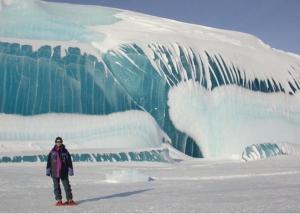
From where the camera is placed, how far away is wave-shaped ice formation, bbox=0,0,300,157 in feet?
102

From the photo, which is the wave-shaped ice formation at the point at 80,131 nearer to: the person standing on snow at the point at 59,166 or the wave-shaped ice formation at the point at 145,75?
the wave-shaped ice formation at the point at 145,75

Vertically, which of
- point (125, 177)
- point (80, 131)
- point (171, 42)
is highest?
point (171, 42)

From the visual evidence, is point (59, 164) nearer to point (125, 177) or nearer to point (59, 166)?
point (59, 166)

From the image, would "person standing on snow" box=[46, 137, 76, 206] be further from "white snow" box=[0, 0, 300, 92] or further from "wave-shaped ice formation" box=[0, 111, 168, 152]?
"white snow" box=[0, 0, 300, 92]

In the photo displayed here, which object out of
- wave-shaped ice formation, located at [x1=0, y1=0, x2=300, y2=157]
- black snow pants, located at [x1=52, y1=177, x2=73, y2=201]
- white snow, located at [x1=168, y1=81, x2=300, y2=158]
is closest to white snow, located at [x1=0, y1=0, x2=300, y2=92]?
wave-shaped ice formation, located at [x1=0, y1=0, x2=300, y2=157]

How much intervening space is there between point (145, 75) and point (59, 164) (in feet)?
82.3

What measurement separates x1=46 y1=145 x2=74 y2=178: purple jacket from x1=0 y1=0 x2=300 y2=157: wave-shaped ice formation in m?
19.2

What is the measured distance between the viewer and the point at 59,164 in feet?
35.0

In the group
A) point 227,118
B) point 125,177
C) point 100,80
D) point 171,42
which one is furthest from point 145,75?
point 125,177

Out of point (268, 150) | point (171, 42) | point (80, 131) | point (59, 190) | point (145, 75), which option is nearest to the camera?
point (59, 190)

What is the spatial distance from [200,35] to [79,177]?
27.6 metres

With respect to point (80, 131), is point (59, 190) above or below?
below

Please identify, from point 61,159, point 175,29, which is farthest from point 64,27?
point 61,159

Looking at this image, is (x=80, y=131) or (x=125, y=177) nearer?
(x=125, y=177)
